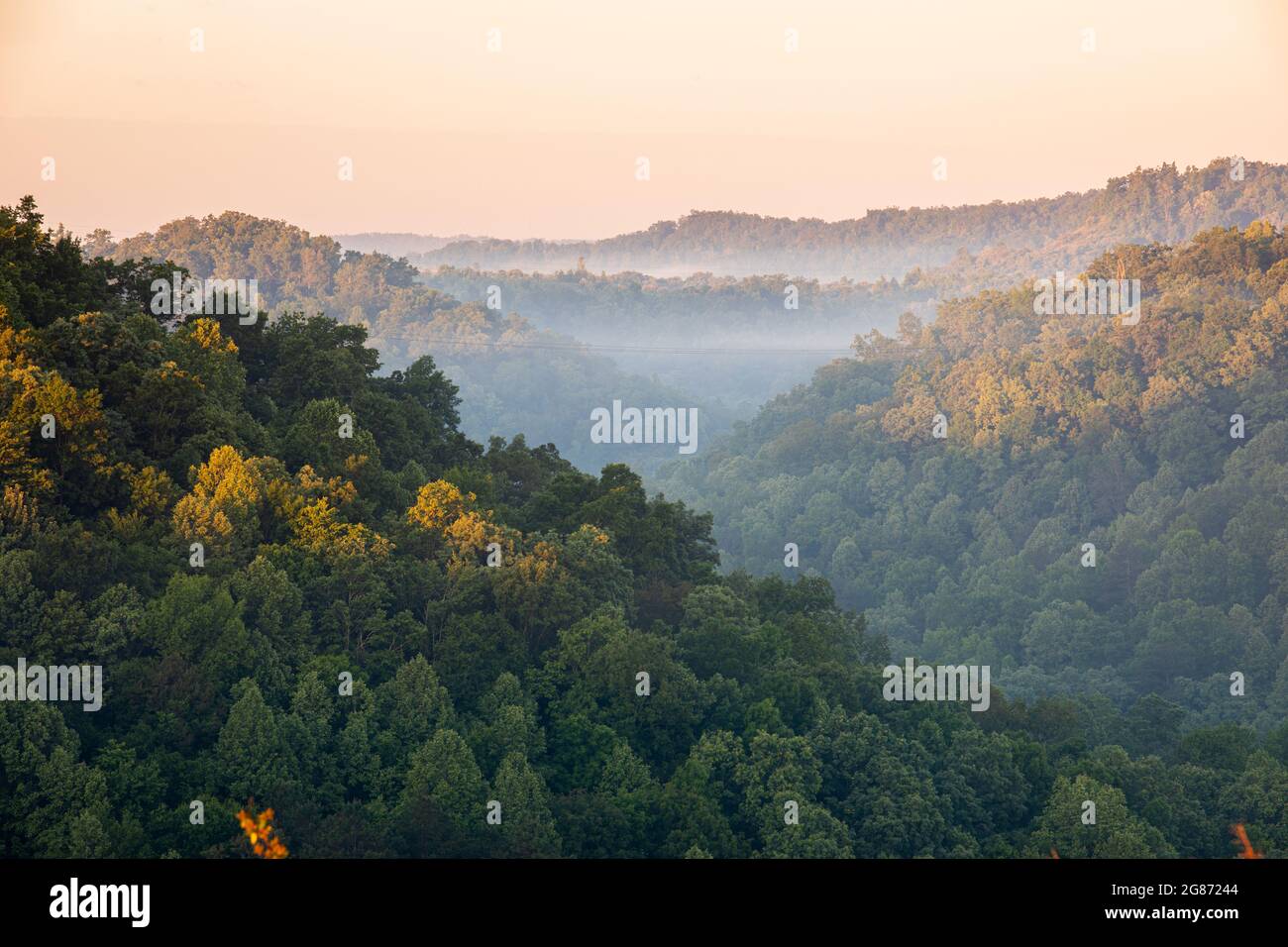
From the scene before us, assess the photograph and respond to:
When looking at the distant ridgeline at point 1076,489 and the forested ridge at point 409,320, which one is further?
the forested ridge at point 409,320

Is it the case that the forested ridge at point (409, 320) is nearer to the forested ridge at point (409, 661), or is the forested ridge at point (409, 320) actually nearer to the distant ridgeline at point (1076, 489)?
the distant ridgeline at point (1076, 489)

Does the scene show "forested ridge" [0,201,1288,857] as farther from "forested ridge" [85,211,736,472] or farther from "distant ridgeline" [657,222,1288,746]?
"forested ridge" [85,211,736,472]

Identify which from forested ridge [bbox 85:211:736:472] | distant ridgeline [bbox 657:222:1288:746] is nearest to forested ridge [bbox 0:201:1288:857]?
distant ridgeline [bbox 657:222:1288:746]

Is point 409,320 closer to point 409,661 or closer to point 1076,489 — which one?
point 1076,489

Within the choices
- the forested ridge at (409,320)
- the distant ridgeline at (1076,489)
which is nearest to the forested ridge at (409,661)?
the distant ridgeline at (1076,489)

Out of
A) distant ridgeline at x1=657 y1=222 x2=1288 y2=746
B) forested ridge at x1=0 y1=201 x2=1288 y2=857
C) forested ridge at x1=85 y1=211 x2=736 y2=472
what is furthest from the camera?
forested ridge at x1=85 y1=211 x2=736 y2=472

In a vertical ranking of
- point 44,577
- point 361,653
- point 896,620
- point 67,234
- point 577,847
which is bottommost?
point 896,620

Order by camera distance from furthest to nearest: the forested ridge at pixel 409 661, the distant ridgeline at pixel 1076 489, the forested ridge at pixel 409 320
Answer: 1. the forested ridge at pixel 409 320
2. the distant ridgeline at pixel 1076 489
3. the forested ridge at pixel 409 661
